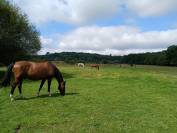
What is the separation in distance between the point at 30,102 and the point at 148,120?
623cm

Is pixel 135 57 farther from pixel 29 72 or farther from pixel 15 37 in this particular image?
pixel 29 72

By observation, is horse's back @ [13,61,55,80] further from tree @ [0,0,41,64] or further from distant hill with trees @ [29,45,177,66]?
distant hill with trees @ [29,45,177,66]

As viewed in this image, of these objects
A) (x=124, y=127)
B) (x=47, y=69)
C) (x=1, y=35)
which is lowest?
(x=124, y=127)

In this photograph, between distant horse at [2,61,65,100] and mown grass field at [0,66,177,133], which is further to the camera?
distant horse at [2,61,65,100]

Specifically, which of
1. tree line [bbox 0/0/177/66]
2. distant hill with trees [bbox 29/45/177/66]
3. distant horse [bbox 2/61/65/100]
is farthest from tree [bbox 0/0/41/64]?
distant hill with trees [bbox 29/45/177/66]

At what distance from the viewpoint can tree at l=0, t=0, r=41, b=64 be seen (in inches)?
1470

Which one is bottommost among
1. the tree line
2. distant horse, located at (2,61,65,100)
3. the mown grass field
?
the mown grass field

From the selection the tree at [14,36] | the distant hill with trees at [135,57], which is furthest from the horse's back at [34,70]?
the distant hill with trees at [135,57]

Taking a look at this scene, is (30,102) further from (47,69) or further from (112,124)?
(112,124)

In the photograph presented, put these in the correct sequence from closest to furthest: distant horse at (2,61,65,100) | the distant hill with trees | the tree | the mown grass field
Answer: the mown grass field → distant horse at (2,61,65,100) → the tree → the distant hill with trees

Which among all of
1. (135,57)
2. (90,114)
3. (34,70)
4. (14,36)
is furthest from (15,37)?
(135,57)

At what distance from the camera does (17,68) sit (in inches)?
671

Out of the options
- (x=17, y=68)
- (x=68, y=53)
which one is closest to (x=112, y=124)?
(x=17, y=68)

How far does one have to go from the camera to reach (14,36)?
1524 inches
